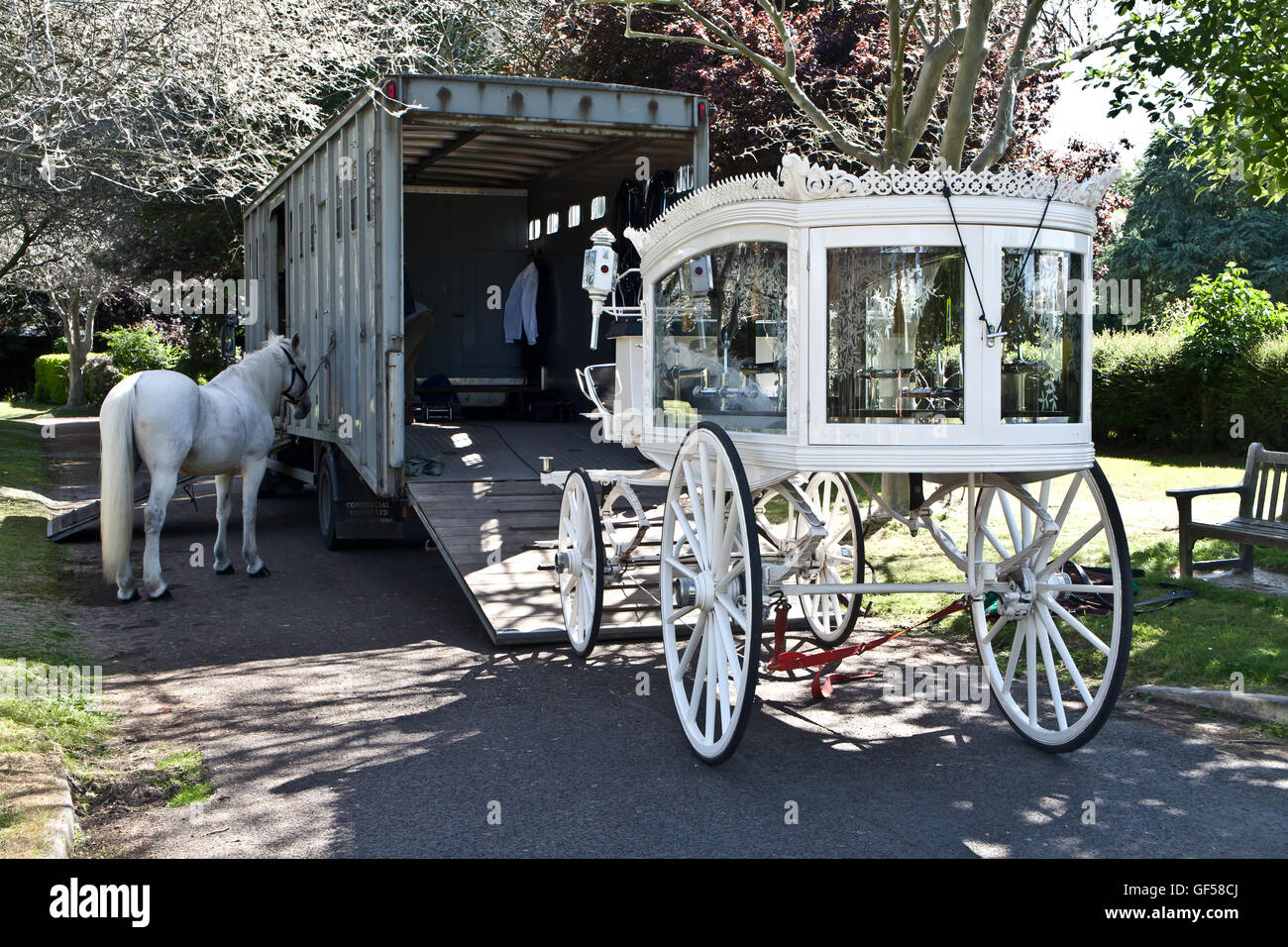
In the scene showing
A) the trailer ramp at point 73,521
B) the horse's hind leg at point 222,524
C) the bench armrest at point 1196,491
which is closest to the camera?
the bench armrest at point 1196,491

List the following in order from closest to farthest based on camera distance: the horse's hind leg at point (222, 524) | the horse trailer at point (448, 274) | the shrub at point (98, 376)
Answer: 1. the horse trailer at point (448, 274)
2. the horse's hind leg at point (222, 524)
3. the shrub at point (98, 376)

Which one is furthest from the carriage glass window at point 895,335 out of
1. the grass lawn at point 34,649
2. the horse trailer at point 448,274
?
the grass lawn at point 34,649

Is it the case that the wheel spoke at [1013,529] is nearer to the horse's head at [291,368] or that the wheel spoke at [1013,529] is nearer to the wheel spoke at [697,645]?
the wheel spoke at [697,645]

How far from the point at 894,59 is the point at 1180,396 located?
10.2 meters

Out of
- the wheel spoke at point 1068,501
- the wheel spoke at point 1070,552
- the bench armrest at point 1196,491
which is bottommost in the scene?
the wheel spoke at point 1070,552

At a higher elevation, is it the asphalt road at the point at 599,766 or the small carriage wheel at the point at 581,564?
the small carriage wheel at the point at 581,564

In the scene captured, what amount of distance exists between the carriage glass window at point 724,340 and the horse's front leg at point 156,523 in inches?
182

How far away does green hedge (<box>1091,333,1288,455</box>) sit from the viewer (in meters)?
17.1

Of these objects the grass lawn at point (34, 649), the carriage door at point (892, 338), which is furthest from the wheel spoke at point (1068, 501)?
the grass lawn at point (34, 649)

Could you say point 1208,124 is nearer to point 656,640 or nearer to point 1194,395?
point 656,640

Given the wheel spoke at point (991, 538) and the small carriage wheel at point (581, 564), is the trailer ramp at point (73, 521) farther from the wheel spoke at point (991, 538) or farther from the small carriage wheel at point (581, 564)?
the wheel spoke at point (991, 538)

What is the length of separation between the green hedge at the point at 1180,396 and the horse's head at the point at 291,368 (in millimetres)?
12064

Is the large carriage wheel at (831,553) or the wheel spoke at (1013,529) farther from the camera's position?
the large carriage wheel at (831,553)

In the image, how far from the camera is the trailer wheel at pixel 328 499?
11.4 metres
